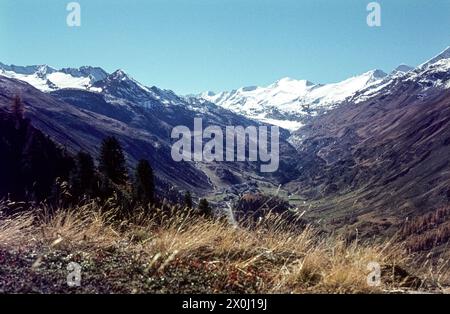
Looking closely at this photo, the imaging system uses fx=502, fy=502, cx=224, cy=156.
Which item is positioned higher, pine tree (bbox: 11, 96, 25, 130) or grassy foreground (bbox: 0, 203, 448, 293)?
pine tree (bbox: 11, 96, 25, 130)

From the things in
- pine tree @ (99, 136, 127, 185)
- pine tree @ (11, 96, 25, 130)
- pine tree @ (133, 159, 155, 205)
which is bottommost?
pine tree @ (133, 159, 155, 205)

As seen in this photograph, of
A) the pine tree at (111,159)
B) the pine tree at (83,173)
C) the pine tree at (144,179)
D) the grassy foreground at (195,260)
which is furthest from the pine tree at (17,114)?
the grassy foreground at (195,260)

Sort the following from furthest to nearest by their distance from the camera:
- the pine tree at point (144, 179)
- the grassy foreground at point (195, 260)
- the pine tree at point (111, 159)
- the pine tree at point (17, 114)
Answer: the pine tree at point (17, 114) < the pine tree at point (111, 159) < the pine tree at point (144, 179) < the grassy foreground at point (195, 260)

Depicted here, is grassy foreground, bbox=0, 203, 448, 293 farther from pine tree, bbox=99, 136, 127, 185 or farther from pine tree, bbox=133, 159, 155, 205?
pine tree, bbox=99, 136, 127, 185

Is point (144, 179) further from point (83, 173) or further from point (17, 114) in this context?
point (17, 114)

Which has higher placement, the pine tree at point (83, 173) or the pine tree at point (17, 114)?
the pine tree at point (17, 114)

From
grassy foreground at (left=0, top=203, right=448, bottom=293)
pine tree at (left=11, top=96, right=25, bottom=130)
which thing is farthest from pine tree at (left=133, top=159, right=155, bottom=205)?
pine tree at (left=11, top=96, right=25, bottom=130)

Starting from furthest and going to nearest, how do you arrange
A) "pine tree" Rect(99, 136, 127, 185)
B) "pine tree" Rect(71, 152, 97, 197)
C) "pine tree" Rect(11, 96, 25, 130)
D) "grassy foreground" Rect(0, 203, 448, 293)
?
1. "pine tree" Rect(11, 96, 25, 130)
2. "pine tree" Rect(99, 136, 127, 185)
3. "pine tree" Rect(71, 152, 97, 197)
4. "grassy foreground" Rect(0, 203, 448, 293)

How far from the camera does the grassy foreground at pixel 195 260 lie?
6934 millimetres

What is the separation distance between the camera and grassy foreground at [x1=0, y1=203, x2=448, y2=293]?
22.7ft

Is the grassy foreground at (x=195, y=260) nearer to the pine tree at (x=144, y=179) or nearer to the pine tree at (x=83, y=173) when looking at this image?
the pine tree at (x=144, y=179)
